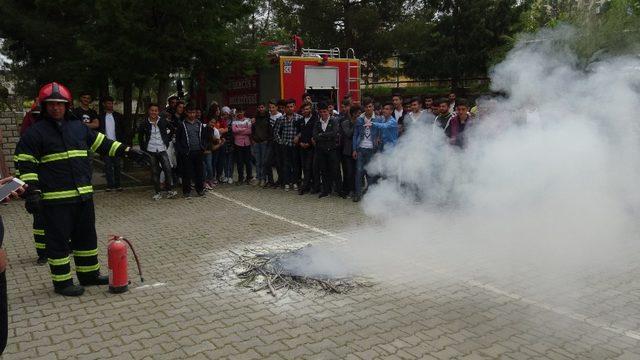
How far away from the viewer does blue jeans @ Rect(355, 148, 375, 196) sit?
10.0m

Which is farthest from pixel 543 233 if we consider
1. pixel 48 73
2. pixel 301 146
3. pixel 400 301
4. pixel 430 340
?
pixel 48 73

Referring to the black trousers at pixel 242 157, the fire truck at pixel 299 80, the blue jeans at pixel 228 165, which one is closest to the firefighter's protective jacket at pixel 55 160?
the black trousers at pixel 242 157

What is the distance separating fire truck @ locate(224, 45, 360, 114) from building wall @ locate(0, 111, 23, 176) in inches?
250

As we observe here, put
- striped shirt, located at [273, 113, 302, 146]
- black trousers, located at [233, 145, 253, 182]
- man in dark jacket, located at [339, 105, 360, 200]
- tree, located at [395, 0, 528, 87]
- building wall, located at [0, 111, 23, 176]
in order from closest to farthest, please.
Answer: man in dark jacket, located at [339, 105, 360, 200]
striped shirt, located at [273, 113, 302, 146]
building wall, located at [0, 111, 23, 176]
black trousers, located at [233, 145, 253, 182]
tree, located at [395, 0, 528, 87]

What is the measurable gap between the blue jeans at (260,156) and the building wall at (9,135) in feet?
18.1

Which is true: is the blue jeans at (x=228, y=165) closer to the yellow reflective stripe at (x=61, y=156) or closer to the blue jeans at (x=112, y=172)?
the blue jeans at (x=112, y=172)

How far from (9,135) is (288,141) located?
649 centimetres

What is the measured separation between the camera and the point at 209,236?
7.96m

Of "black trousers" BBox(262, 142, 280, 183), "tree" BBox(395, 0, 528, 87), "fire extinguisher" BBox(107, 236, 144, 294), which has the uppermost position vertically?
"tree" BBox(395, 0, 528, 87)

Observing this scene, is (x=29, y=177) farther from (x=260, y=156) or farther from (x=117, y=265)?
(x=260, y=156)

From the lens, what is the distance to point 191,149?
11156 millimetres

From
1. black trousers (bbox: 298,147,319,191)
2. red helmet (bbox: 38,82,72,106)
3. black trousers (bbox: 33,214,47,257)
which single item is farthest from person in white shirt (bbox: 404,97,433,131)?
black trousers (bbox: 33,214,47,257)

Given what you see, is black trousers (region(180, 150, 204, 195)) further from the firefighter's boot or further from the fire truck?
the firefighter's boot

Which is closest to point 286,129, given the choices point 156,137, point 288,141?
point 288,141
